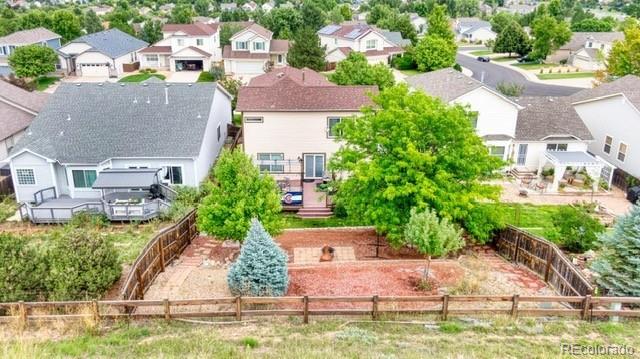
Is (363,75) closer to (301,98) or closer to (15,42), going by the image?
(301,98)

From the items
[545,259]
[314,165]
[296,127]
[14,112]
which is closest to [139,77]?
[14,112]

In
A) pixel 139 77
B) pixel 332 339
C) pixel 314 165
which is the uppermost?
pixel 139 77

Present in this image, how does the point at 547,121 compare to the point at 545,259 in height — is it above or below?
above

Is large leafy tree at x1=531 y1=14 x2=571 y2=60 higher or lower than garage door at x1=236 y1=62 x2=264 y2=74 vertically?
higher

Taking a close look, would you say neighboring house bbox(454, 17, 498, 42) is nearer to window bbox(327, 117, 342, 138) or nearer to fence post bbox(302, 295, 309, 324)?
window bbox(327, 117, 342, 138)

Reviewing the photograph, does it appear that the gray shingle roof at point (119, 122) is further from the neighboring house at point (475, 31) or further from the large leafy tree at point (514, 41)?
the neighboring house at point (475, 31)

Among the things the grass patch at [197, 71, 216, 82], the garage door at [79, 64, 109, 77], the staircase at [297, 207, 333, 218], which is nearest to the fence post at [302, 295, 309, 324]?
the staircase at [297, 207, 333, 218]
